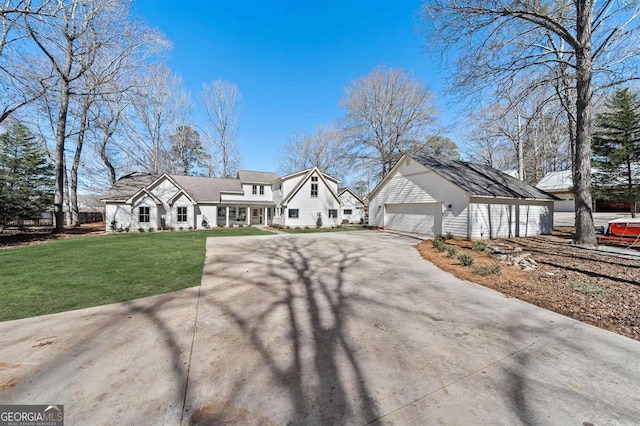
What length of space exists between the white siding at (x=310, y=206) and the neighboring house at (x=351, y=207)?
15.4 feet

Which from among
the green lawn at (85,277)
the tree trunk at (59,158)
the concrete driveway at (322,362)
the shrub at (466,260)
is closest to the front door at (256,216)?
the tree trunk at (59,158)

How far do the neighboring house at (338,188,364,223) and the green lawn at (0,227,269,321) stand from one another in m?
20.1

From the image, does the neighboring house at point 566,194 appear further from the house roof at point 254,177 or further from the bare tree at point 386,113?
the house roof at point 254,177

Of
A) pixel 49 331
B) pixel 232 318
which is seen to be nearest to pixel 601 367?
pixel 232 318

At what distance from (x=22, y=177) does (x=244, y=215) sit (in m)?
14.0

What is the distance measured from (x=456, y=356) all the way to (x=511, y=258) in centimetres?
650

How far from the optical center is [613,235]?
34.9 feet

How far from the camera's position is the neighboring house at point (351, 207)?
90.3 feet

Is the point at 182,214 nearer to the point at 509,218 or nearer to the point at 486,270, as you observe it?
the point at 486,270

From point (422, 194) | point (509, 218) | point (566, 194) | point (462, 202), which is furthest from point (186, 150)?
point (566, 194)

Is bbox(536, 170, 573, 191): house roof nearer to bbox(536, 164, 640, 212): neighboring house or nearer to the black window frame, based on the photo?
bbox(536, 164, 640, 212): neighboring house

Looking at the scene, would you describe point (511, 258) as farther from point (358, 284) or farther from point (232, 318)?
point (232, 318)

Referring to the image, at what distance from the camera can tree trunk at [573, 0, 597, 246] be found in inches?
353

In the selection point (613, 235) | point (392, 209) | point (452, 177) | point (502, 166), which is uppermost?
point (502, 166)
